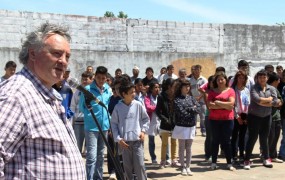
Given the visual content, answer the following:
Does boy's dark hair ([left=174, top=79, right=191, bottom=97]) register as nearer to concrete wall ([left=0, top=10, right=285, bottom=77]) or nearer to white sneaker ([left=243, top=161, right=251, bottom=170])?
white sneaker ([left=243, top=161, right=251, bottom=170])

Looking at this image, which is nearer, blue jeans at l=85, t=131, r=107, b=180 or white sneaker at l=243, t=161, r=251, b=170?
blue jeans at l=85, t=131, r=107, b=180

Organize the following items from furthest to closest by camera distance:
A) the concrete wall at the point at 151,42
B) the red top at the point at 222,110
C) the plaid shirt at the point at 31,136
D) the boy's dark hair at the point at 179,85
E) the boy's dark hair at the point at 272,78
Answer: the concrete wall at the point at 151,42
the boy's dark hair at the point at 272,78
the red top at the point at 222,110
the boy's dark hair at the point at 179,85
the plaid shirt at the point at 31,136

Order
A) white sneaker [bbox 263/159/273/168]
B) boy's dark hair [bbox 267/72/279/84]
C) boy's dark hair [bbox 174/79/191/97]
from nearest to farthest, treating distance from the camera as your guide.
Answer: boy's dark hair [bbox 174/79/191/97], white sneaker [bbox 263/159/273/168], boy's dark hair [bbox 267/72/279/84]

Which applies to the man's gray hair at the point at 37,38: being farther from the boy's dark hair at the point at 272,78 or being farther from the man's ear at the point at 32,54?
the boy's dark hair at the point at 272,78

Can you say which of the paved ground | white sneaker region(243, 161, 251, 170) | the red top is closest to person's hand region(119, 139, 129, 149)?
the paved ground

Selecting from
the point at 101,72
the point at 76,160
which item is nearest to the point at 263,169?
the point at 101,72

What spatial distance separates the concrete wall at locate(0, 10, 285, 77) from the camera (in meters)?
13.0

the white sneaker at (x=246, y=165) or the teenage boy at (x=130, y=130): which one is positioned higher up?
the teenage boy at (x=130, y=130)

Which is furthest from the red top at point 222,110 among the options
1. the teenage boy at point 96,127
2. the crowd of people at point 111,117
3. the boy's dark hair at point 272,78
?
the teenage boy at point 96,127

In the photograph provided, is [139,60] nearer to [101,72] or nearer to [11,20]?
[11,20]

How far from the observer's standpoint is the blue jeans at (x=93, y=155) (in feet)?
20.5

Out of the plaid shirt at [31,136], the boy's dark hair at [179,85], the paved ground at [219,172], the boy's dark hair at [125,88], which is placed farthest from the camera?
the boy's dark hair at [179,85]

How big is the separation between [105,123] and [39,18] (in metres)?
7.53

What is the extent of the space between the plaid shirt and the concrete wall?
1069 cm
